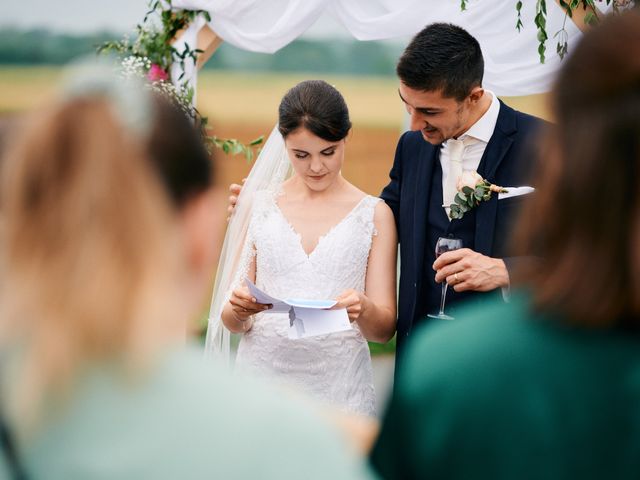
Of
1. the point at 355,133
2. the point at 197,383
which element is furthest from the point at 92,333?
the point at 355,133

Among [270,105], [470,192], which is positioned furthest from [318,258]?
[270,105]

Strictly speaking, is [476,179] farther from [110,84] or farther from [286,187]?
[110,84]

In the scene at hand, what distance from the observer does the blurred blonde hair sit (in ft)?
3.24

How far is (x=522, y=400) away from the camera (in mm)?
1202

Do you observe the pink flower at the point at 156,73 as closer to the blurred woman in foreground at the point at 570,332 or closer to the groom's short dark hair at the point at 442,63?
the groom's short dark hair at the point at 442,63

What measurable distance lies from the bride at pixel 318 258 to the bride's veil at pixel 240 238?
0.05m

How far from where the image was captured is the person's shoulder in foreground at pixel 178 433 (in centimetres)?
100

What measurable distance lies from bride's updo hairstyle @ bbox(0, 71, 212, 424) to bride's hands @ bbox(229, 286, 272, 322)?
2225mm

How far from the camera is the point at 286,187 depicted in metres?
3.84

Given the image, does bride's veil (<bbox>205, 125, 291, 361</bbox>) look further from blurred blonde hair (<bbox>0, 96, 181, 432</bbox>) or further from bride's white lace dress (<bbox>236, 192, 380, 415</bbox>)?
blurred blonde hair (<bbox>0, 96, 181, 432</bbox>)

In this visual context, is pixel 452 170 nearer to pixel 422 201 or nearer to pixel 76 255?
pixel 422 201

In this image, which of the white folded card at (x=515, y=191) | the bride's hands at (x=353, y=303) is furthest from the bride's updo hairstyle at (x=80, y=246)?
the white folded card at (x=515, y=191)

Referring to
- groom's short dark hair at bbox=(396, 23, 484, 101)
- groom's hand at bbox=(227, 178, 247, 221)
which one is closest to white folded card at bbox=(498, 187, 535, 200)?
groom's short dark hair at bbox=(396, 23, 484, 101)

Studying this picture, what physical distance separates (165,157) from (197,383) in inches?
12.5
